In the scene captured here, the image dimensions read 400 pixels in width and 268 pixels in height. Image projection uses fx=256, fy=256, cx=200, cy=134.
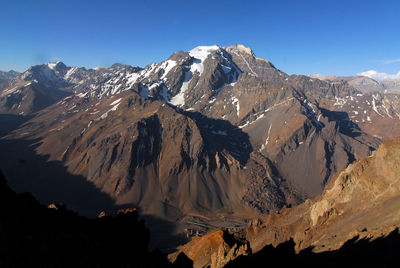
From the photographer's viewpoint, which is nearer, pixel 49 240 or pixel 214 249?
pixel 49 240

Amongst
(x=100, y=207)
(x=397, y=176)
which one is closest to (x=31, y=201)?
(x=397, y=176)

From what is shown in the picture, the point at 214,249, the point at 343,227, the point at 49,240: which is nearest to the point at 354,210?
the point at 343,227

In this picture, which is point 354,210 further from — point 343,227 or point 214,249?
point 214,249

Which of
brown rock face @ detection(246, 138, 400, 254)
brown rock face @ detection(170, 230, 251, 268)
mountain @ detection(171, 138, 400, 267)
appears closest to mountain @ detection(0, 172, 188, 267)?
brown rock face @ detection(170, 230, 251, 268)

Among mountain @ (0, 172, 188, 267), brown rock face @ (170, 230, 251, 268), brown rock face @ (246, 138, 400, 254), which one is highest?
mountain @ (0, 172, 188, 267)

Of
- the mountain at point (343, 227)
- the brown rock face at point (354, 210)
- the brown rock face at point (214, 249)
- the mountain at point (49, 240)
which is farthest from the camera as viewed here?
the brown rock face at point (214, 249)

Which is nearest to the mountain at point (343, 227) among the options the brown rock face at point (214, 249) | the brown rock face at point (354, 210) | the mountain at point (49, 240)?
the brown rock face at point (354, 210)

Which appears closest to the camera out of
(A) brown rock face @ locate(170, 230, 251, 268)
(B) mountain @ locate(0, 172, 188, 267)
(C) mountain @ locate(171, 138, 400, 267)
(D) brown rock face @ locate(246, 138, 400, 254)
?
(B) mountain @ locate(0, 172, 188, 267)

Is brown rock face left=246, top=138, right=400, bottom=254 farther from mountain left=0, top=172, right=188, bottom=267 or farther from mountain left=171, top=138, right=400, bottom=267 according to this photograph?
mountain left=0, top=172, right=188, bottom=267

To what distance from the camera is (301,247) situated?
202 ft

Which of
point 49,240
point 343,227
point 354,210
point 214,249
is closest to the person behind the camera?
point 49,240

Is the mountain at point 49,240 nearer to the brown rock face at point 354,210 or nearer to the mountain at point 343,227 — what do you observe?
the mountain at point 343,227

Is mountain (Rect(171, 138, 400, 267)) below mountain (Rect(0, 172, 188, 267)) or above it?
below

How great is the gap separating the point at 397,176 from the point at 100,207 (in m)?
168
